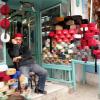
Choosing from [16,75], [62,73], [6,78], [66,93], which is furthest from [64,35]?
[6,78]

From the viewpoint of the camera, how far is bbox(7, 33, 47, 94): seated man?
229 inches

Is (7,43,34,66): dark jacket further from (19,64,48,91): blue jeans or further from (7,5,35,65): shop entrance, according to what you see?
(7,5,35,65): shop entrance

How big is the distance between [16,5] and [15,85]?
2.31m

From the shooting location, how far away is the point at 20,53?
5.97 metres

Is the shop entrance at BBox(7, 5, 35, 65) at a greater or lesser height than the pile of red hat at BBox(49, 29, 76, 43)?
greater

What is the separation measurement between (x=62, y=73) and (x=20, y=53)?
64.5 inches

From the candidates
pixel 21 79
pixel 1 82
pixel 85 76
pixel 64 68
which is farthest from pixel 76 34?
pixel 1 82

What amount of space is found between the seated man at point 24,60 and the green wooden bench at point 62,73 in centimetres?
110

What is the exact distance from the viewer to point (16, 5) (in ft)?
22.6

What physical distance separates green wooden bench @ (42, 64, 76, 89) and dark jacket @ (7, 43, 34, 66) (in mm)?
1243

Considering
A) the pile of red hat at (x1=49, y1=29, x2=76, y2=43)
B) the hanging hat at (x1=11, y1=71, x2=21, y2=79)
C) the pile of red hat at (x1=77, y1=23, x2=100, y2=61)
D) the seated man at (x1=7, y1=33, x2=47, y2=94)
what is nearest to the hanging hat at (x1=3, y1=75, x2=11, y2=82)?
the hanging hat at (x1=11, y1=71, x2=21, y2=79)

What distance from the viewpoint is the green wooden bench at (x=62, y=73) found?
274 inches

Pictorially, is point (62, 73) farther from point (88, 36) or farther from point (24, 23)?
point (24, 23)

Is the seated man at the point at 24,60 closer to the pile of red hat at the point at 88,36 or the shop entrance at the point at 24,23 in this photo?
the shop entrance at the point at 24,23
